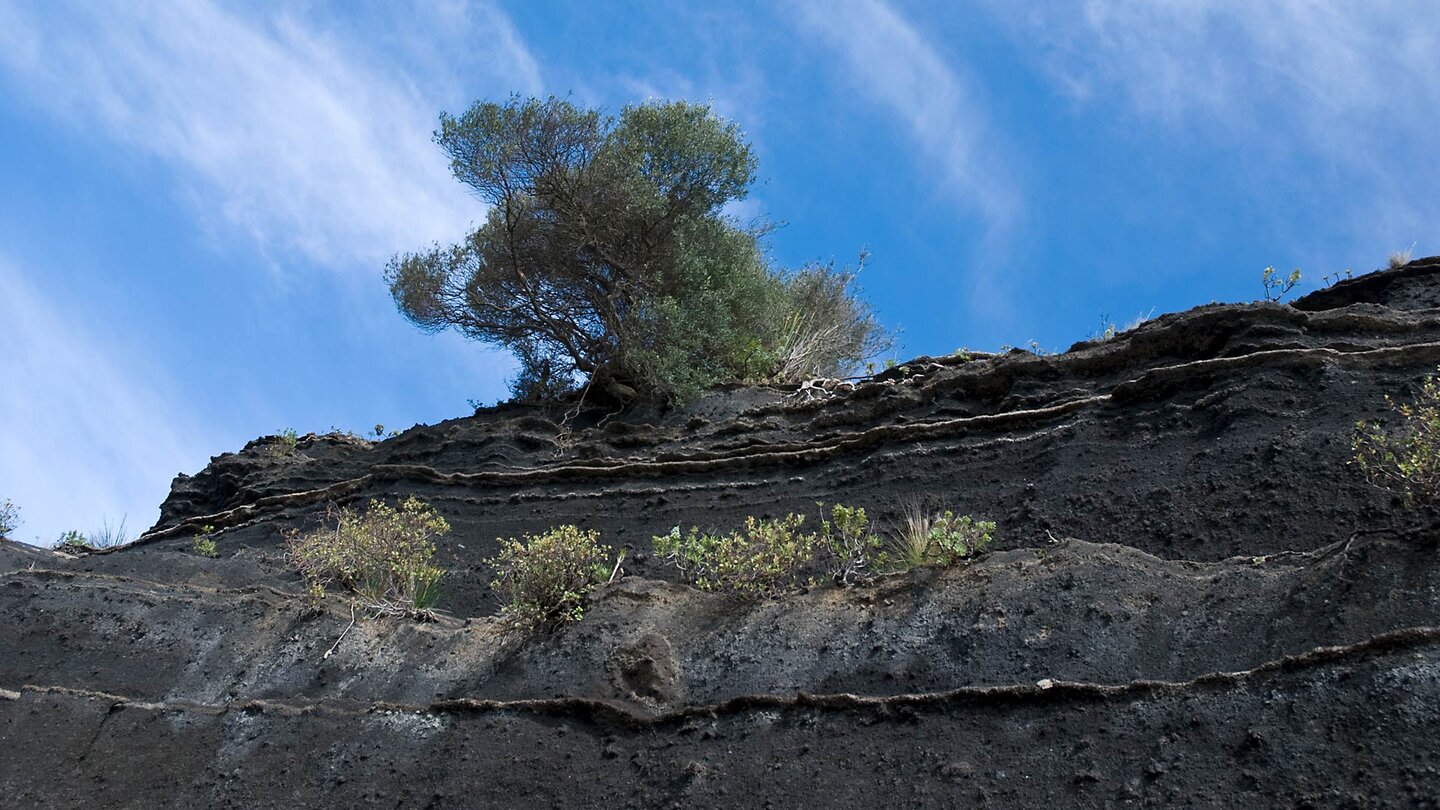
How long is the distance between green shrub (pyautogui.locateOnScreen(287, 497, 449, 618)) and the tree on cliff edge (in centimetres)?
679

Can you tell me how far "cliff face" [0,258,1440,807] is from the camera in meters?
7.34

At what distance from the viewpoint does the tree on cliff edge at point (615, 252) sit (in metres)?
20.4

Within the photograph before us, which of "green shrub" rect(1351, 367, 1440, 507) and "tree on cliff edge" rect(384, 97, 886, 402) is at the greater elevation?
"tree on cliff edge" rect(384, 97, 886, 402)

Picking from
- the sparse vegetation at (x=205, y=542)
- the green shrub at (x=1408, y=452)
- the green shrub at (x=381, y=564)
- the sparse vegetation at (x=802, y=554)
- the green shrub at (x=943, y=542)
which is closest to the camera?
the green shrub at (x=1408, y=452)

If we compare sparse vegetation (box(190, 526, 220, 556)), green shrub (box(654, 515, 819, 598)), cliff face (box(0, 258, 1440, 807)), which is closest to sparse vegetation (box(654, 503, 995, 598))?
green shrub (box(654, 515, 819, 598))

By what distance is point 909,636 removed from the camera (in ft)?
29.8

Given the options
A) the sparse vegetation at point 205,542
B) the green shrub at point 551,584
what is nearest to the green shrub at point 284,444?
the sparse vegetation at point 205,542

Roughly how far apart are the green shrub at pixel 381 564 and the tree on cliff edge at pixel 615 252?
6.79 metres

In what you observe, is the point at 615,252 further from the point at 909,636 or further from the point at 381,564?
the point at 909,636

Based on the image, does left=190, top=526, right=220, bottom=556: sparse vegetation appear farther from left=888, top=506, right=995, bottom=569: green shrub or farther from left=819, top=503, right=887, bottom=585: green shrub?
left=888, top=506, right=995, bottom=569: green shrub

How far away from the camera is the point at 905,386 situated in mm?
15867

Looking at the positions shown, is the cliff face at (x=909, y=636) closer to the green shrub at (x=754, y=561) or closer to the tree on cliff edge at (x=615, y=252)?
the green shrub at (x=754, y=561)

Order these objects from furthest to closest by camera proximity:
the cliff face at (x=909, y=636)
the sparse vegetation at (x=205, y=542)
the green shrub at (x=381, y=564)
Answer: the sparse vegetation at (x=205, y=542) < the green shrub at (x=381, y=564) < the cliff face at (x=909, y=636)

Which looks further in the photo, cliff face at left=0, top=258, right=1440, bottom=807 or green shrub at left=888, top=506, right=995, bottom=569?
green shrub at left=888, top=506, right=995, bottom=569
